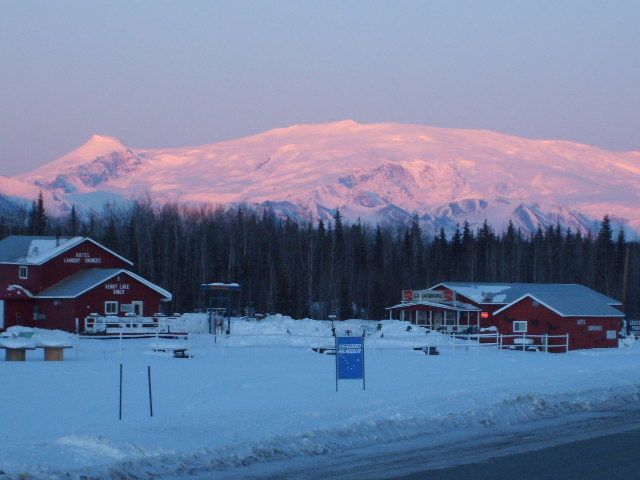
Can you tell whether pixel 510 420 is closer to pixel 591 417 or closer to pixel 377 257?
pixel 591 417

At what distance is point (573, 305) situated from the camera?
196ft

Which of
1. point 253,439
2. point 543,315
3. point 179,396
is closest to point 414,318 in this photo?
point 543,315

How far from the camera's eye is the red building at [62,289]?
58.8 m

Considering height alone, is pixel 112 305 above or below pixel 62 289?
below

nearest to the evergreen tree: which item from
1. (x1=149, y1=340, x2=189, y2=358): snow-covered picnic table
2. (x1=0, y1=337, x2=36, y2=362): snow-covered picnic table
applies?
(x1=149, y1=340, x2=189, y2=358): snow-covered picnic table

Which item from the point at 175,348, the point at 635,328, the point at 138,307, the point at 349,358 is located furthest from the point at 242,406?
the point at 635,328

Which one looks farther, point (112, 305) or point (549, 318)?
point (112, 305)

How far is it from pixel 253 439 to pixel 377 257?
338 ft

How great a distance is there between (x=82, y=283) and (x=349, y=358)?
124 ft

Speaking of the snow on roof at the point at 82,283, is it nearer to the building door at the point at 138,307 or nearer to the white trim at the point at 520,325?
the building door at the point at 138,307

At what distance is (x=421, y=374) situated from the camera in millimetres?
32438

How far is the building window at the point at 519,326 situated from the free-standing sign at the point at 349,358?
36.7 m

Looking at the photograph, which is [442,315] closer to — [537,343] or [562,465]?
[537,343]

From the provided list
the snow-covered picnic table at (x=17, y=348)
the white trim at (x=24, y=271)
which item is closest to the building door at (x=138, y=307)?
the white trim at (x=24, y=271)
